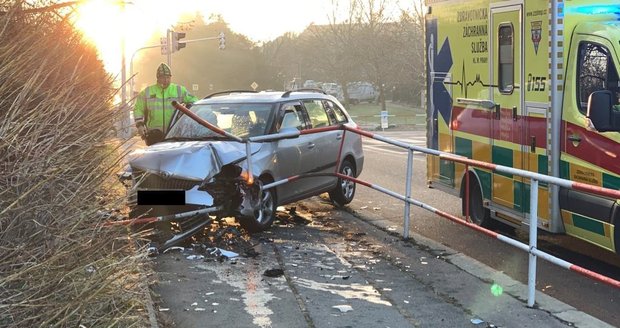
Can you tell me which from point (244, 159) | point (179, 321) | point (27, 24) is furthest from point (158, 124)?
point (27, 24)

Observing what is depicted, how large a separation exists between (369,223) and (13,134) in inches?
245

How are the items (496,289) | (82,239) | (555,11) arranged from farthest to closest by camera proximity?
(555,11) < (496,289) < (82,239)

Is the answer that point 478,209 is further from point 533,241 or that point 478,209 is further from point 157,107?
point 157,107

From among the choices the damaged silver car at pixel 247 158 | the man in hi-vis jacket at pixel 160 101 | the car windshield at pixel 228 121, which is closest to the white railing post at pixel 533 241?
the damaged silver car at pixel 247 158

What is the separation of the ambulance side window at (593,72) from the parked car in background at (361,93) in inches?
2324

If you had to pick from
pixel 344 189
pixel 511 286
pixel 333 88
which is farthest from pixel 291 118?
pixel 333 88

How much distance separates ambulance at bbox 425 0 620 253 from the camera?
6.37 meters

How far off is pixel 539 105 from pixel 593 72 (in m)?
0.58

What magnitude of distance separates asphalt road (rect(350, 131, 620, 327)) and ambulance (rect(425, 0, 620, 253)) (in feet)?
1.18

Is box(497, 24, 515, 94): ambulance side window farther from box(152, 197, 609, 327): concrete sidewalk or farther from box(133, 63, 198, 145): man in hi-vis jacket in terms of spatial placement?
box(133, 63, 198, 145): man in hi-vis jacket

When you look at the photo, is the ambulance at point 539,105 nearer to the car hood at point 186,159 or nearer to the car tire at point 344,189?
the car tire at point 344,189

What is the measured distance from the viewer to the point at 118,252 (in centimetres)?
Answer: 472

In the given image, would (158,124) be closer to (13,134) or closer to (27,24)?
(27,24)

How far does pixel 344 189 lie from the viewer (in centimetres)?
1035
